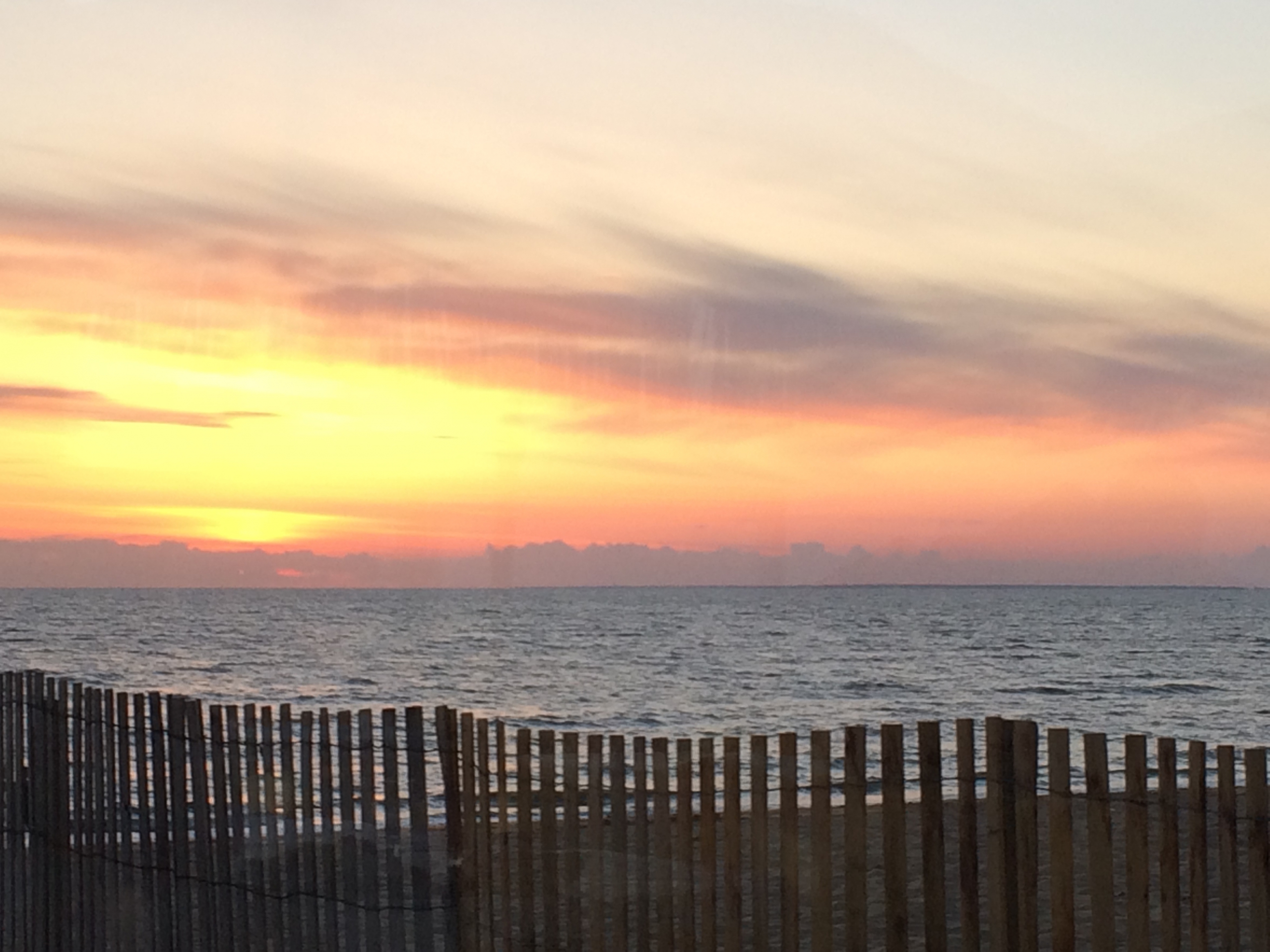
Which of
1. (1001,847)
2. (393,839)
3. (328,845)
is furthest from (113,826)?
(1001,847)

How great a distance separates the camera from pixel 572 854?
6125 mm

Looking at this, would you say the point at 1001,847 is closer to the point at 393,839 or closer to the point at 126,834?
the point at 393,839

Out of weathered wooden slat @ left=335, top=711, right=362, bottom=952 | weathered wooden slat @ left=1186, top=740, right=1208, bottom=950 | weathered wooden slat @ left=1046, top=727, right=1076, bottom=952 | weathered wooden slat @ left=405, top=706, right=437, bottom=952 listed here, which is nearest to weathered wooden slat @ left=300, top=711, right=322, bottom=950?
weathered wooden slat @ left=335, top=711, right=362, bottom=952

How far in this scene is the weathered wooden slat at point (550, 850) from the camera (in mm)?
6156

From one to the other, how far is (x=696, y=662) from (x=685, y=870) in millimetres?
70212

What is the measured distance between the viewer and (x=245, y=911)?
7461mm

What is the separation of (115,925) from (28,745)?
162 cm

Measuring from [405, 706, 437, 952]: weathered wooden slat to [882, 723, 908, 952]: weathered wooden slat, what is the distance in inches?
93.6

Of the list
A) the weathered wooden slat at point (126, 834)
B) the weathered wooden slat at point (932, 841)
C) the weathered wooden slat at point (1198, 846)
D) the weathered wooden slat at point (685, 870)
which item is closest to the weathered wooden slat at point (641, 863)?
the weathered wooden slat at point (685, 870)

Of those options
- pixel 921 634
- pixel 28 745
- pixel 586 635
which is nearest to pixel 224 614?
pixel 586 635

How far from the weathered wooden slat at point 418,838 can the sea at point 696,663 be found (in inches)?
442

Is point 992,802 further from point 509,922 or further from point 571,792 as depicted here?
point 509,922

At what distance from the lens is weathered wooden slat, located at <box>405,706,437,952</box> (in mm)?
6574

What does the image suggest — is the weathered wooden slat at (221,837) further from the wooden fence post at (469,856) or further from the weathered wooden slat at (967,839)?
the weathered wooden slat at (967,839)
